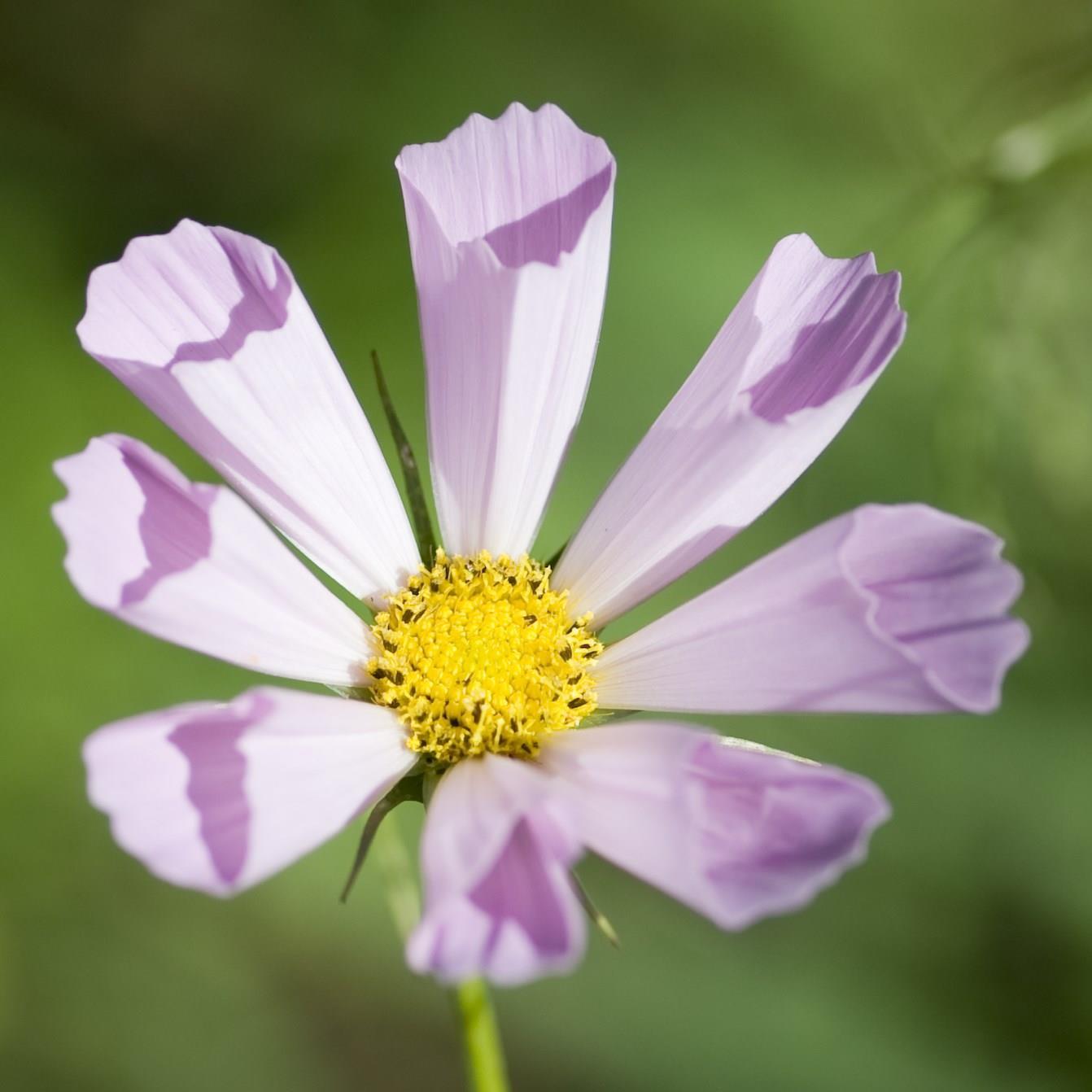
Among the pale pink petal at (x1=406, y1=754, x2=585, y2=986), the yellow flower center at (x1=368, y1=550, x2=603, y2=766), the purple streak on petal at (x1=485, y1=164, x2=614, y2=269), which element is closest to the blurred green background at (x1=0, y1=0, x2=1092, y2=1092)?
the yellow flower center at (x1=368, y1=550, x2=603, y2=766)

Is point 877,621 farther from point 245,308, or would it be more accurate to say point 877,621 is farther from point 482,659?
point 245,308

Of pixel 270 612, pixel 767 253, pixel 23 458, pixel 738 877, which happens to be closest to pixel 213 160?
pixel 23 458

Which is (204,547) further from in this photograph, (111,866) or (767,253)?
(767,253)

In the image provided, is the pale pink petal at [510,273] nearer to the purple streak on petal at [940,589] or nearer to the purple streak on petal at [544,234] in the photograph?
the purple streak on petal at [544,234]

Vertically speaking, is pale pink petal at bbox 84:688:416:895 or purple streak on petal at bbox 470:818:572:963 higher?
pale pink petal at bbox 84:688:416:895

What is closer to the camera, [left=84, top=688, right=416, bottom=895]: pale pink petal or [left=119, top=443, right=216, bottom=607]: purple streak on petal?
[left=84, top=688, right=416, bottom=895]: pale pink petal

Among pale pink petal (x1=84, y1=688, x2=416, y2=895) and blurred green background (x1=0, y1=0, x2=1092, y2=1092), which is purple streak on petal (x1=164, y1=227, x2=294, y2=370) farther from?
blurred green background (x1=0, y1=0, x2=1092, y2=1092)

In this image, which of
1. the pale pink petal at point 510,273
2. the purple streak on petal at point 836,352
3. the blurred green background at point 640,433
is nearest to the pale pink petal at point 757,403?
the purple streak on petal at point 836,352
